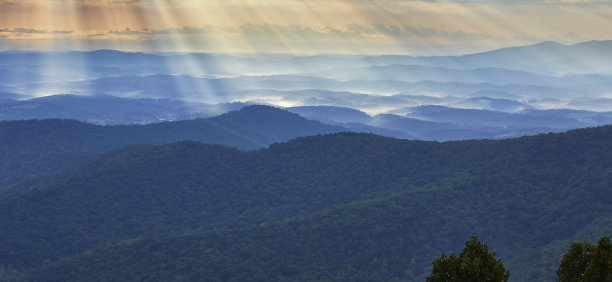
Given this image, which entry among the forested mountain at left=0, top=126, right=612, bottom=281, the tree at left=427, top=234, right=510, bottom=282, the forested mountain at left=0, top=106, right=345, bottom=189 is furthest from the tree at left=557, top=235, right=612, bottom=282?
the forested mountain at left=0, top=106, right=345, bottom=189

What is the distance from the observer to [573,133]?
86.2m

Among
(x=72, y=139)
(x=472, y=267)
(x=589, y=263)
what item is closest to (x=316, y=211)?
(x=472, y=267)

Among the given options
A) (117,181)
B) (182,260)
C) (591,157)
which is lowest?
(182,260)

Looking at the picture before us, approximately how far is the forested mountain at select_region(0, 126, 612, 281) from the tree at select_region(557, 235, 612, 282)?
1443 inches

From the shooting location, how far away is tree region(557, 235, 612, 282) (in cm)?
1925

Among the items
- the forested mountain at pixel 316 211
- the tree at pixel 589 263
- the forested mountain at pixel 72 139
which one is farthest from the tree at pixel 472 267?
the forested mountain at pixel 72 139

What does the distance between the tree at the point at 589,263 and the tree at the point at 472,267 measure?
2.00 meters

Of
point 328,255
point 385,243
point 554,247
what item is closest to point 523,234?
point 554,247

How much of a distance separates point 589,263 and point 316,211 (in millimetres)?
63011

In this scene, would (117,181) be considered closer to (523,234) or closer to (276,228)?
(276,228)

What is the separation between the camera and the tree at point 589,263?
1925 cm

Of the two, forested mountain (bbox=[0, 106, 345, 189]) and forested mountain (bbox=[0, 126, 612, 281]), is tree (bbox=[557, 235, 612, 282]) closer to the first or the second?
forested mountain (bbox=[0, 126, 612, 281])

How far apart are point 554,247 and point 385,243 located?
54.6 ft

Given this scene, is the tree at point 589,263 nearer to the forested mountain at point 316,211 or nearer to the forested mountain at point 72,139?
the forested mountain at point 316,211
